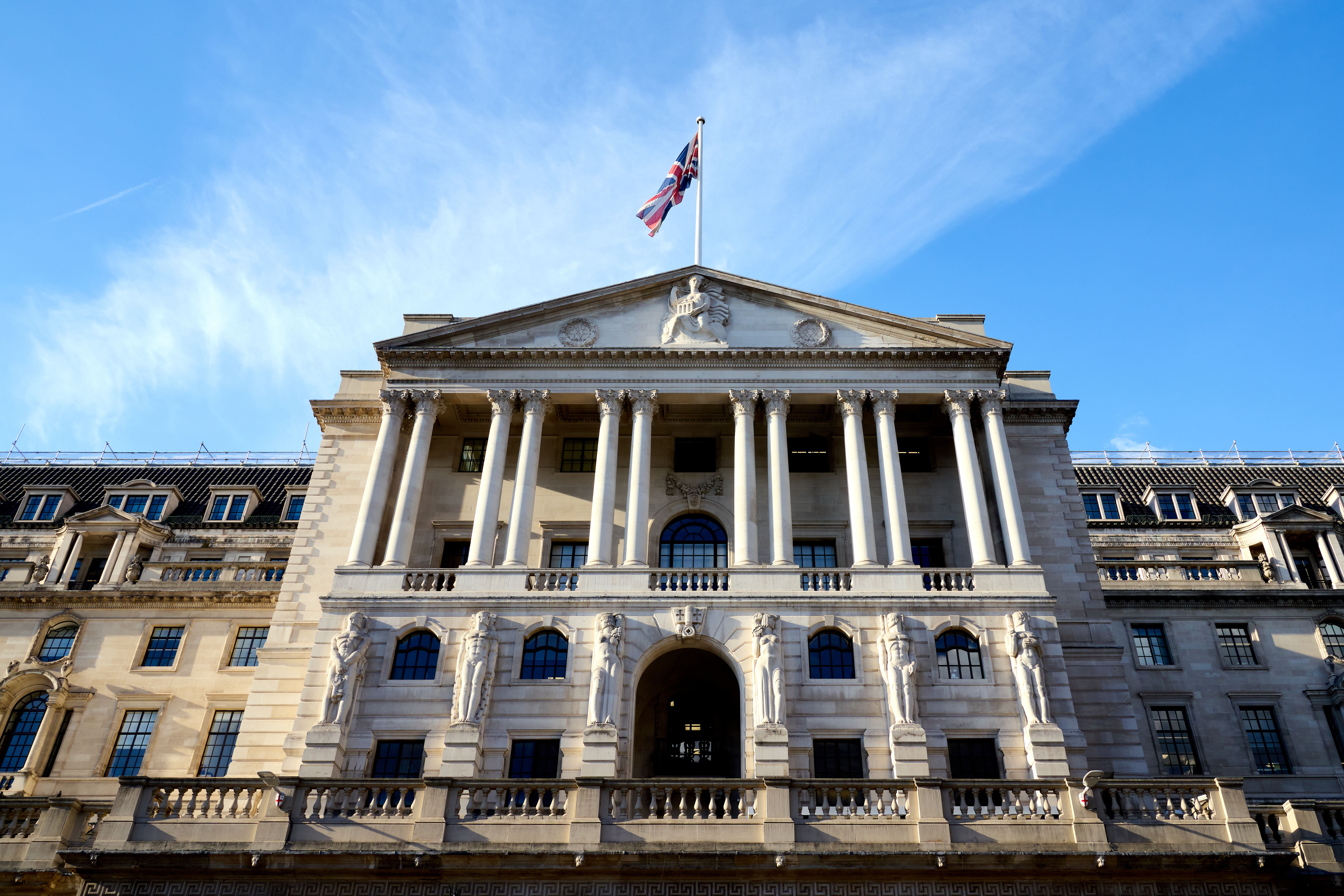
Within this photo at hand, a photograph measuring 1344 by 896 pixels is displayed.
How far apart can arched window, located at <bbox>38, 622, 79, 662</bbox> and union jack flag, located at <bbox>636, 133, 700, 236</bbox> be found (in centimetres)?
3323

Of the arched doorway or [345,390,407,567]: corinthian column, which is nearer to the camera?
the arched doorway

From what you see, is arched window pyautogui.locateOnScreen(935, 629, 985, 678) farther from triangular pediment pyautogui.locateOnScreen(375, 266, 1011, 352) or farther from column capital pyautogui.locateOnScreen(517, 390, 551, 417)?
column capital pyautogui.locateOnScreen(517, 390, 551, 417)

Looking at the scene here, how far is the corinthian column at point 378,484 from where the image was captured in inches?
1427

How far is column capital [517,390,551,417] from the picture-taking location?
3919cm

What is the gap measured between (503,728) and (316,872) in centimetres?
751

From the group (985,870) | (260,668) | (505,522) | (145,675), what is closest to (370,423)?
(505,522)

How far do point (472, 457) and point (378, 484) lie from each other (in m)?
4.88

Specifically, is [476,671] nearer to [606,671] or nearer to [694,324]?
[606,671]

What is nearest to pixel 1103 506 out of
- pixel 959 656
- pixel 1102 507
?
pixel 1102 507

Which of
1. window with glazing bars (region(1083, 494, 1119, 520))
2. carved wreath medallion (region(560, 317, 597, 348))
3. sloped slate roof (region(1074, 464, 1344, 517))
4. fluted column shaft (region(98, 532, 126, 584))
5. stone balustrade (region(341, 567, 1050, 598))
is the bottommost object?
stone balustrade (region(341, 567, 1050, 598))

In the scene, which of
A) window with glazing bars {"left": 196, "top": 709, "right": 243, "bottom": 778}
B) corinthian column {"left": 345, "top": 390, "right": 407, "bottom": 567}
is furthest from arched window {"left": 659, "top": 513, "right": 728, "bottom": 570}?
window with glazing bars {"left": 196, "top": 709, "right": 243, "bottom": 778}

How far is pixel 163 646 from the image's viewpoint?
45.8 metres

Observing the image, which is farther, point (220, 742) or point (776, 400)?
point (220, 742)

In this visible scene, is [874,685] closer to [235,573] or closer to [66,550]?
[235,573]
